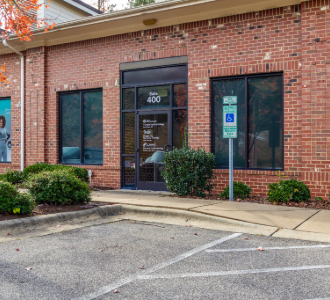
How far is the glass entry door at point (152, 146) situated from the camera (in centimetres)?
1072

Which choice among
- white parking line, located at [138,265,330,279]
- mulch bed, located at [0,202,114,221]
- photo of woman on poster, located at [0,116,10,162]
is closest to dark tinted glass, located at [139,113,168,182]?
mulch bed, located at [0,202,114,221]

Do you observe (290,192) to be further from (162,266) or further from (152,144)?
(162,266)

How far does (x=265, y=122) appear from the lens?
31.2ft

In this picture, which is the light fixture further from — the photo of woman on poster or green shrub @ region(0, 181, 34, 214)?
the photo of woman on poster

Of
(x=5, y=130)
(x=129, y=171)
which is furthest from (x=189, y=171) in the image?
(x=5, y=130)

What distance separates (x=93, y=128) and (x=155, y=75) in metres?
2.84

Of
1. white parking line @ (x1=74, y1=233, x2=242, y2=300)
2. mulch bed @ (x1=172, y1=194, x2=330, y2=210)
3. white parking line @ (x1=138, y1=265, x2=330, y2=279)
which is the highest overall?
mulch bed @ (x1=172, y1=194, x2=330, y2=210)

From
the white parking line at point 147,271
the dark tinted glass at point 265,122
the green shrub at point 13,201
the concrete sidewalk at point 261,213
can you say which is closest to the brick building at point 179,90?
the dark tinted glass at point 265,122

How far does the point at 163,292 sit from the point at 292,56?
7351 millimetres

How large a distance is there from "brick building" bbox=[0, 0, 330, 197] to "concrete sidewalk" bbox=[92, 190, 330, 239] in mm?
1745

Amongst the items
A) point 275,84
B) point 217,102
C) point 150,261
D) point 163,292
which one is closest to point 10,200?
point 150,261

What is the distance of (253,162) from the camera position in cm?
965

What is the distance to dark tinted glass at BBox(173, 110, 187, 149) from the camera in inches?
414

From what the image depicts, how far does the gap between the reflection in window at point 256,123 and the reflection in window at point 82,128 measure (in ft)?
13.5
